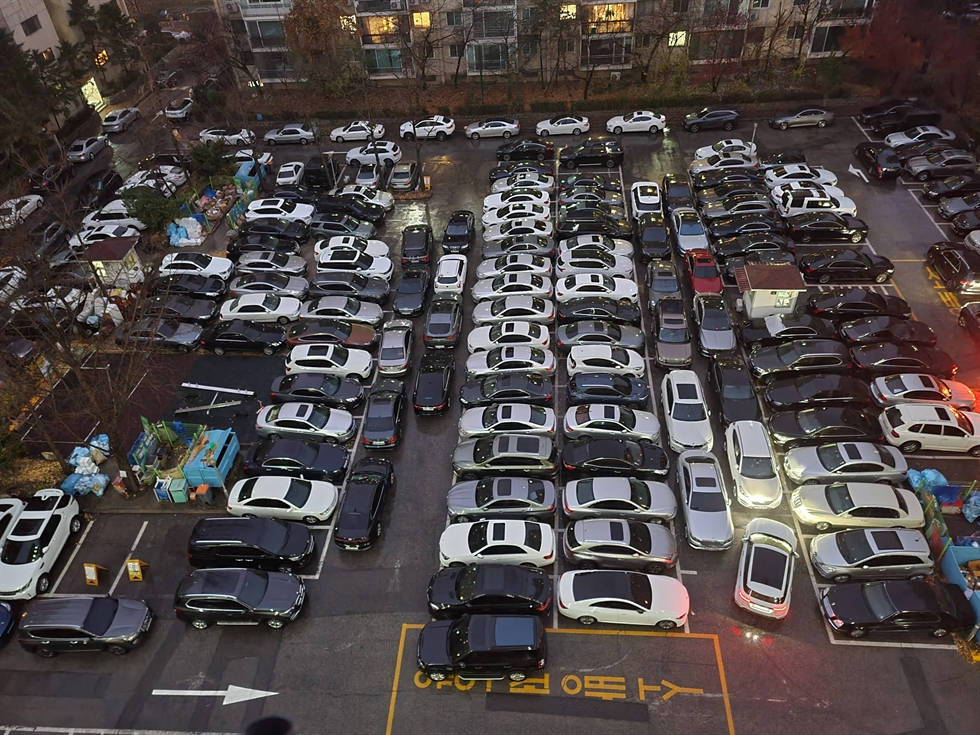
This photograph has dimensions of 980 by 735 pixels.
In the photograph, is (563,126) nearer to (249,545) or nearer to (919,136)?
(919,136)

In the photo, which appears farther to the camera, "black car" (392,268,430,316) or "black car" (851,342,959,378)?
"black car" (392,268,430,316)

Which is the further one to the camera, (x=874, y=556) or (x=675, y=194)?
(x=675, y=194)

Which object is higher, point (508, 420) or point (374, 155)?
point (374, 155)

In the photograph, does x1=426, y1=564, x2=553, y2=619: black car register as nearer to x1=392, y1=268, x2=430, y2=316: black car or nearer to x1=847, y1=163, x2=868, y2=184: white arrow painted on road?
x1=392, y1=268, x2=430, y2=316: black car

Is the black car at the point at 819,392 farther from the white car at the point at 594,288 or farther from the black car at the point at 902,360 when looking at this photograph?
the white car at the point at 594,288

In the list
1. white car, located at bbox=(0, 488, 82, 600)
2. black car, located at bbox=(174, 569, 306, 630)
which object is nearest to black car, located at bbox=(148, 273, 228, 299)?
white car, located at bbox=(0, 488, 82, 600)

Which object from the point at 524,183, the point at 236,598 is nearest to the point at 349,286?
the point at 524,183

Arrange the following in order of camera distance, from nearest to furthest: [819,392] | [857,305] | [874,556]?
[874,556] → [819,392] → [857,305]
